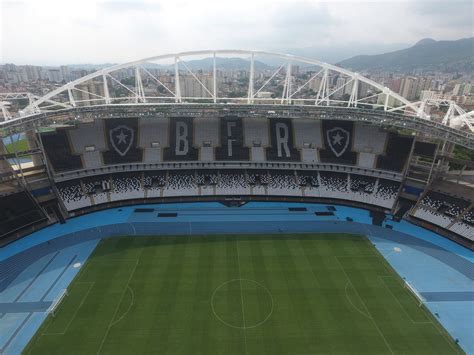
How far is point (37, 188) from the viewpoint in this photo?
3419 cm

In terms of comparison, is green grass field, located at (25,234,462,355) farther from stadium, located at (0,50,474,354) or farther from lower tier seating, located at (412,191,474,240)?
lower tier seating, located at (412,191,474,240)

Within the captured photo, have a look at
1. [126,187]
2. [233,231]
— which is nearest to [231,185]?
[233,231]

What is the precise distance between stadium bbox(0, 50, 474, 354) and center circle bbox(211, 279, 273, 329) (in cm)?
13

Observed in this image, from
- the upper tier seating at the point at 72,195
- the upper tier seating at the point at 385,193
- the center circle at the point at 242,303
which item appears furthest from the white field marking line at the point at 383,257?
the upper tier seating at the point at 72,195

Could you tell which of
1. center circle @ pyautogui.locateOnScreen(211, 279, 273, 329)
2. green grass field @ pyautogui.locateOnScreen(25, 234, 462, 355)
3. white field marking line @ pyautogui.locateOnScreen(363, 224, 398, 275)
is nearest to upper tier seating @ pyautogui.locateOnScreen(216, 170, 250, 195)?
green grass field @ pyautogui.locateOnScreen(25, 234, 462, 355)

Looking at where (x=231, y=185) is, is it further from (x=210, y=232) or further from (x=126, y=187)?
(x=126, y=187)

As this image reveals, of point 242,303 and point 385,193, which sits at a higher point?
point 385,193

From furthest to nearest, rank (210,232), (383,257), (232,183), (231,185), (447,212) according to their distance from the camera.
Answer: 1. (232,183)
2. (231,185)
3. (447,212)
4. (210,232)
5. (383,257)

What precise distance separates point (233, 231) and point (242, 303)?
10749 mm

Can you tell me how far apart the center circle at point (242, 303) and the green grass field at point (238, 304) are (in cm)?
8

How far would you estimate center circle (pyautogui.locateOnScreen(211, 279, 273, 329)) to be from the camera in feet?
67.9

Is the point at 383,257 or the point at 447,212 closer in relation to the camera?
the point at 383,257

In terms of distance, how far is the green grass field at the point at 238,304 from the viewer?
1900 cm

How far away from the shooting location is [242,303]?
2214 cm
